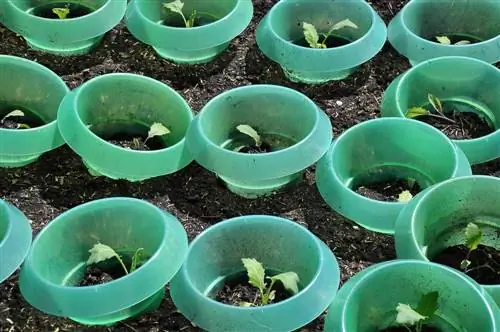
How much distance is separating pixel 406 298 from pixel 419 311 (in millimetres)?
80

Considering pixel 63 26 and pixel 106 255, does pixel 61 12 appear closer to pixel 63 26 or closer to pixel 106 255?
pixel 63 26

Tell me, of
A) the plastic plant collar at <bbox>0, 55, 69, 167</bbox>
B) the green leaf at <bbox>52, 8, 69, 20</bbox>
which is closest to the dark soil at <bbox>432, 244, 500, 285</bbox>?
the plastic plant collar at <bbox>0, 55, 69, 167</bbox>

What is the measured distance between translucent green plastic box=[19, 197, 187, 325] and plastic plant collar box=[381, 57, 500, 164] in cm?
86

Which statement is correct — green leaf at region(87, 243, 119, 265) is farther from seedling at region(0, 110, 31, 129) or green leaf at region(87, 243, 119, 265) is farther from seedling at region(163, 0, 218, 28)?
seedling at region(163, 0, 218, 28)

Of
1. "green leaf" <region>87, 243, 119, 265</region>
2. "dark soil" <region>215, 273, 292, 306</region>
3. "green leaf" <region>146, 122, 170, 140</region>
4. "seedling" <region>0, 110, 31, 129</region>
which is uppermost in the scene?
"green leaf" <region>146, 122, 170, 140</region>

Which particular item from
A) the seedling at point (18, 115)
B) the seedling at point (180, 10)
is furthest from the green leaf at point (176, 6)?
the seedling at point (18, 115)

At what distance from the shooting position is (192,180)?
2.82 meters

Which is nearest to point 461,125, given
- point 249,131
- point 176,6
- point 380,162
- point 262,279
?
point 380,162

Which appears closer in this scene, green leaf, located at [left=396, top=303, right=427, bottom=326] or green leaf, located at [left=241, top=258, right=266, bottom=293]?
green leaf, located at [left=396, top=303, right=427, bottom=326]

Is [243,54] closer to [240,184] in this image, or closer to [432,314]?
[240,184]

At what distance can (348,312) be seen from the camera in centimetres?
228

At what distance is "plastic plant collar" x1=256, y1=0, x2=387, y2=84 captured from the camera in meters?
2.99

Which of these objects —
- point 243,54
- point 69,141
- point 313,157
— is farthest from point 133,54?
point 313,157

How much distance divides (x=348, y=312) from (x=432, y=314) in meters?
0.23
